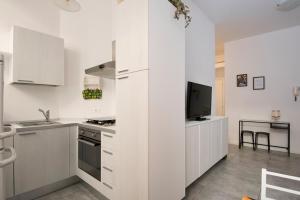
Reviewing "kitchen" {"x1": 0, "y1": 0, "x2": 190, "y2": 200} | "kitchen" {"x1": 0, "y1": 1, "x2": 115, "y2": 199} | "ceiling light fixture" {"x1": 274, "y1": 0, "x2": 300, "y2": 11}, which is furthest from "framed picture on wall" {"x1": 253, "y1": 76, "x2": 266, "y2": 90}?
"kitchen" {"x1": 0, "y1": 1, "x2": 115, "y2": 199}

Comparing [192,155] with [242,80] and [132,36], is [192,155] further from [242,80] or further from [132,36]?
[242,80]

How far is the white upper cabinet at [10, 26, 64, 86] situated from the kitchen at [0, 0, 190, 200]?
11 millimetres

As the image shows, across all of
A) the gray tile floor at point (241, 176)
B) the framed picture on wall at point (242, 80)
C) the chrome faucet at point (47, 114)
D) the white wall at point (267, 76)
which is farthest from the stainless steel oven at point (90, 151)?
the framed picture on wall at point (242, 80)

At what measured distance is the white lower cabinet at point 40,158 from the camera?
1817 mm

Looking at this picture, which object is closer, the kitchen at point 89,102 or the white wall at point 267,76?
the kitchen at point 89,102

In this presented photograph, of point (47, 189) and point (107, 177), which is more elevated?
point (107, 177)

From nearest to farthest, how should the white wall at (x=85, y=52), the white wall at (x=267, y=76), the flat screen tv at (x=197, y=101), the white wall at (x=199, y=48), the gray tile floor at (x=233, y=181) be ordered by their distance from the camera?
1. the gray tile floor at (x=233, y=181)
2. the flat screen tv at (x=197, y=101)
3. the white wall at (x=85, y=52)
4. the white wall at (x=199, y=48)
5. the white wall at (x=267, y=76)

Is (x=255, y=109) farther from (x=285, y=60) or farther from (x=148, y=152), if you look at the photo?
(x=148, y=152)

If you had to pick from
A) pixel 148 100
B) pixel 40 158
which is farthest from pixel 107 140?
pixel 40 158

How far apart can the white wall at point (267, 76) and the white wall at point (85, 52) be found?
3704mm

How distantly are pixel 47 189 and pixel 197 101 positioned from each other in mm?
2513

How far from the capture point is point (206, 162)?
2.46 meters

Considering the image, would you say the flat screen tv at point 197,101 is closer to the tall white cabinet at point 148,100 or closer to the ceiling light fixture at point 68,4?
the tall white cabinet at point 148,100

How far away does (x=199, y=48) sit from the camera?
126 inches
